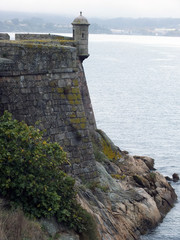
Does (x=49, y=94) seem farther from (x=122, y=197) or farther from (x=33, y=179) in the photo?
(x=122, y=197)

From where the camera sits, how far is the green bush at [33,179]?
13387mm

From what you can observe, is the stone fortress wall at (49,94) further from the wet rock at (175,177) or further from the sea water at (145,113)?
the wet rock at (175,177)

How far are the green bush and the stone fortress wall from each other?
2575mm

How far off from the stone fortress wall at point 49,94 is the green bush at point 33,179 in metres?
2.57

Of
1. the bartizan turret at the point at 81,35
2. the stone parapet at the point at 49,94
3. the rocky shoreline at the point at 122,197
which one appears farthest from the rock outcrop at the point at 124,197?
the bartizan turret at the point at 81,35

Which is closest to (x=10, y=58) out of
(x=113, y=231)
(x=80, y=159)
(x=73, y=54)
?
(x=73, y=54)

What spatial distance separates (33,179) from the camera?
541 inches

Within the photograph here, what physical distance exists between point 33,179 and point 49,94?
5288 millimetres

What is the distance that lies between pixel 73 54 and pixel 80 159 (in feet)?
14.3

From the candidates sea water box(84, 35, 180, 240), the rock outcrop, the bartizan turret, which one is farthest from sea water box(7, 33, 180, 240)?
the bartizan turret

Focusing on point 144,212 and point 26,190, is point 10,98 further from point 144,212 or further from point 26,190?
point 144,212

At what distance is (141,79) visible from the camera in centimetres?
10312

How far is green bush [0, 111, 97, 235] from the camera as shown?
13387 mm

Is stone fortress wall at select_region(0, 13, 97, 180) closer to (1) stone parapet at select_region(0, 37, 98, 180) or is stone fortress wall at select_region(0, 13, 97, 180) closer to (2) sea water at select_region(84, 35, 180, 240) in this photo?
(1) stone parapet at select_region(0, 37, 98, 180)
